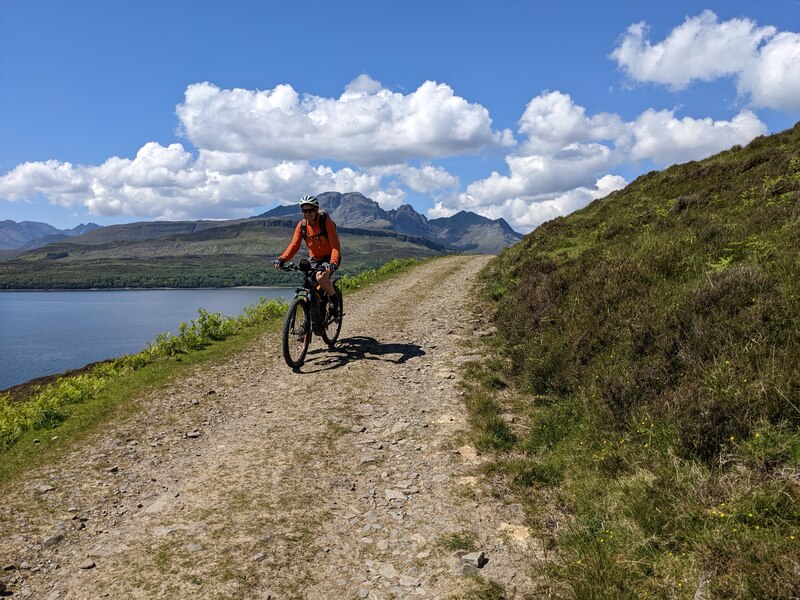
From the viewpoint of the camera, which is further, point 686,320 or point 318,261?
point 318,261

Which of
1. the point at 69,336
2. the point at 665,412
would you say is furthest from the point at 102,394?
the point at 69,336

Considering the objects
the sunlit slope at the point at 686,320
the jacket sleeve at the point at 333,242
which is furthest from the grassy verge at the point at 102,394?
the sunlit slope at the point at 686,320

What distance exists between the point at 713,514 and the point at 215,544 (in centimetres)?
462

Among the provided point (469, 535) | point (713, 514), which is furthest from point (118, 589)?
point (713, 514)

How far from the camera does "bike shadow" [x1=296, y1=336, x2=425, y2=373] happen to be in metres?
11.4

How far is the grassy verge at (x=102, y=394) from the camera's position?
24.1 feet

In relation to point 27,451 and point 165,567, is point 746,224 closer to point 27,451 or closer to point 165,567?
point 165,567

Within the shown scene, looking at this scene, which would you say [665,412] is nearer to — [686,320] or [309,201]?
[686,320]

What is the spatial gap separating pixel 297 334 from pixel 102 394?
4.11 metres

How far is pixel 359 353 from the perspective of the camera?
477 inches

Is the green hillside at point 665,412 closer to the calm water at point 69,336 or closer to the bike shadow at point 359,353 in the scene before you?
the bike shadow at point 359,353

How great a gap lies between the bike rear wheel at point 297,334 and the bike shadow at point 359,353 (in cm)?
34

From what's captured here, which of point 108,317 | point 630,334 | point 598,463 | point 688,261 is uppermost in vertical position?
point 688,261

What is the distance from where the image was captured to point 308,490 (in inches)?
232
